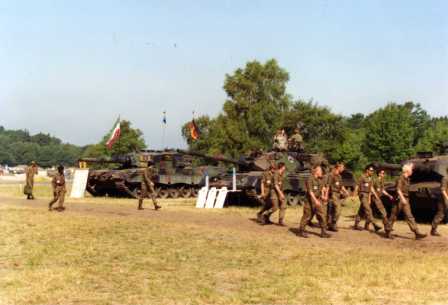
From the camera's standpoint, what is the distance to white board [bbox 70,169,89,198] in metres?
30.5

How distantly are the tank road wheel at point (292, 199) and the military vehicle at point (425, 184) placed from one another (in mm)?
5375

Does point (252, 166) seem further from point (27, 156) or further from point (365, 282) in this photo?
point (27, 156)

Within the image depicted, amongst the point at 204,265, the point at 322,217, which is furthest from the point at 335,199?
the point at 204,265

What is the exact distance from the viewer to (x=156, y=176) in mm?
30031

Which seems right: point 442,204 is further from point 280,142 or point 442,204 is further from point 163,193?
point 163,193

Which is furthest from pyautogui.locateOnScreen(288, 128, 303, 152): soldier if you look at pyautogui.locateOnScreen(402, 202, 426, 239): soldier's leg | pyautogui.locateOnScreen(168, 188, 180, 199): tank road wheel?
pyautogui.locateOnScreen(402, 202, 426, 239): soldier's leg

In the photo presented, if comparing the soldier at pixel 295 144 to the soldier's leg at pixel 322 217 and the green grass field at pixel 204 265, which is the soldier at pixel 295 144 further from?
the soldier's leg at pixel 322 217

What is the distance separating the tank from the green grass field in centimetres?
1301

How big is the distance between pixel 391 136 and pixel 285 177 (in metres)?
37.3

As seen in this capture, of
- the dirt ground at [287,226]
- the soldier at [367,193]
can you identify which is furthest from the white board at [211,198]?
the soldier at [367,193]

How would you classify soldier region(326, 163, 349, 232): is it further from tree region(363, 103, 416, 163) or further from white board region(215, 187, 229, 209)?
tree region(363, 103, 416, 163)

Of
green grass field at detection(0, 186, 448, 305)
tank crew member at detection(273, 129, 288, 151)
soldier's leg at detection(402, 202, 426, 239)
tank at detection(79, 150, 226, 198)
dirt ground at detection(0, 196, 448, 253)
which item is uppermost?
tank crew member at detection(273, 129, 288, 151)

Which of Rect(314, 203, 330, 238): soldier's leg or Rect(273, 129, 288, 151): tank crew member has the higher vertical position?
Rect(273, 129, 288, 151): tank crew member

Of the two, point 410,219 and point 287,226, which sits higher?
point 410,219
